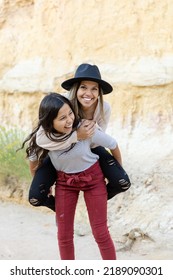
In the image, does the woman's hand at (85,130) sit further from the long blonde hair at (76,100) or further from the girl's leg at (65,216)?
the girl's leg at (65,216)

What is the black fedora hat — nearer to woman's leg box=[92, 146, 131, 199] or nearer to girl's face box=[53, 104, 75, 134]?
girl's face box=[53, 104, 75, 134]

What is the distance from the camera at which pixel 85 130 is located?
11.0ft

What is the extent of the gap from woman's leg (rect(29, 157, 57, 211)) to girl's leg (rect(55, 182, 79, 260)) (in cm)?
8

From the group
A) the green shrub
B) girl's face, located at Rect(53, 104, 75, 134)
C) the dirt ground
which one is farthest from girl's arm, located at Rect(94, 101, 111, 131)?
the green shrub

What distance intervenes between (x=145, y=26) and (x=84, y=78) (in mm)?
3609

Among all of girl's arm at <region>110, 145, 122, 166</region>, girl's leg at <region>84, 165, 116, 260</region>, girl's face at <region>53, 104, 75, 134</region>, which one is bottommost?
girl's leg at <region>84, 165, 116, 260</region>

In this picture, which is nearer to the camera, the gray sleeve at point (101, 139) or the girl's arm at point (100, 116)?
the gray sleeve at point (101, 139)

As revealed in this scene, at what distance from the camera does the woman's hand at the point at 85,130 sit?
3.35 metres

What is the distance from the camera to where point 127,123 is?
661 centimetres

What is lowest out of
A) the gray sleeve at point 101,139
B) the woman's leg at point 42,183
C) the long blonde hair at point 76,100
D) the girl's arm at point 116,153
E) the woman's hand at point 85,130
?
the woman's leg at point 42,183

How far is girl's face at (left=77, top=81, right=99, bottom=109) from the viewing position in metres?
3.43

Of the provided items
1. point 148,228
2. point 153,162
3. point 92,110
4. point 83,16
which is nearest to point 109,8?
point 83,16

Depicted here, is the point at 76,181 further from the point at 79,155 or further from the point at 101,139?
the point at 101,139

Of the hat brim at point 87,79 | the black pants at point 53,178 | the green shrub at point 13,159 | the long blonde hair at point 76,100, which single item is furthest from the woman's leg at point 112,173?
the green shrub at point 13,159
